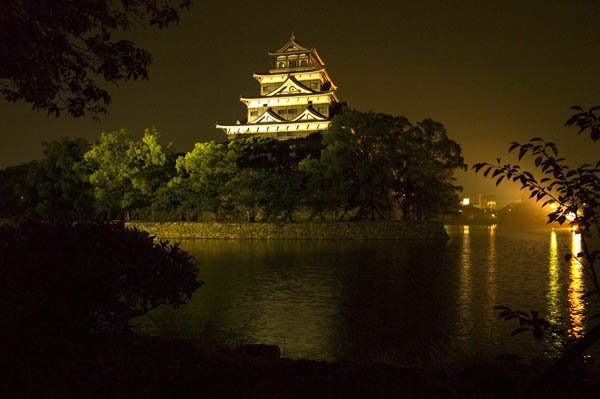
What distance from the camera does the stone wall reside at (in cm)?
3538

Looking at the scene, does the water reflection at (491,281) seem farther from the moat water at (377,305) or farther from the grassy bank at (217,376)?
the grassy bank at (217,376)

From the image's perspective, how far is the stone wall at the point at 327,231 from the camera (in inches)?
1393

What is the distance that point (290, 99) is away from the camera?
5366cm

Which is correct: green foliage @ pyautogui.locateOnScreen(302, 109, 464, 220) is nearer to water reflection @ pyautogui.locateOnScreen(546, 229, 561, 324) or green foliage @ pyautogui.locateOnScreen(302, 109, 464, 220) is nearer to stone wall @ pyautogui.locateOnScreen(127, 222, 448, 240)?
stone wall @ pyautogui.locateOnScreen(127, 222, 448, 240)

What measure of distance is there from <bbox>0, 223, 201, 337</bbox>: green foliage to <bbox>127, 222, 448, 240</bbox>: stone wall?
30.1 metres

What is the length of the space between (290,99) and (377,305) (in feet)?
145

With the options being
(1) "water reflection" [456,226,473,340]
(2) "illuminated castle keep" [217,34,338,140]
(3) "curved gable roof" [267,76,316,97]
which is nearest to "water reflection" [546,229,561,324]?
(1) "water reflection" [456,226,473,340]

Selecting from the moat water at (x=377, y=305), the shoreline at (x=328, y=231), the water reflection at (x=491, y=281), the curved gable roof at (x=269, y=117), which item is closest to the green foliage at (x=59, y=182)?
the shoreline at (x=328, y=231)

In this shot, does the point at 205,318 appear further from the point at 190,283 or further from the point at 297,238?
the point at 297,238

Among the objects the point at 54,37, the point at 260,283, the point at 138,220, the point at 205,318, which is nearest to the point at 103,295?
the point at 54,37

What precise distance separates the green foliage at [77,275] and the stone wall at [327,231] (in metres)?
30.1

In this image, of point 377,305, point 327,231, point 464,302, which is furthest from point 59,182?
point 464,302

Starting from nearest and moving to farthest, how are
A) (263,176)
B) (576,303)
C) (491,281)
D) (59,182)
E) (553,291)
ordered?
1. (576,303)
2. (553,291)
3. (491,281)
4. (263,176)
5. (59,182)

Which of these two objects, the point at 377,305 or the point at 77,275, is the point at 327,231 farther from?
the point at 77,275
